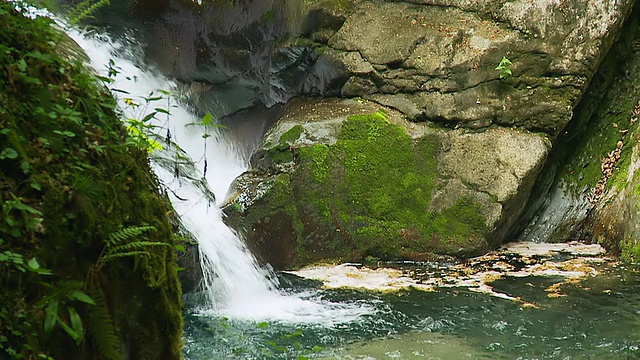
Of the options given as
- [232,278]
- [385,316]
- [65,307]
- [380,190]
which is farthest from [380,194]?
[65,307]

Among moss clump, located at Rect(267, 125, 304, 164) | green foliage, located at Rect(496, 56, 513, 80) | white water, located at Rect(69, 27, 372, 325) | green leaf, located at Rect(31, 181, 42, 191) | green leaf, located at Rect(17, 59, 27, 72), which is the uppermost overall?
green foliage, located at Rect(496, 56, 513, 80)

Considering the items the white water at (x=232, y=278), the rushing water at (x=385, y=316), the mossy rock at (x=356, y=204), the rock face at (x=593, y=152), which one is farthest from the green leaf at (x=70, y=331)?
the rock face at (x=593, y=152)

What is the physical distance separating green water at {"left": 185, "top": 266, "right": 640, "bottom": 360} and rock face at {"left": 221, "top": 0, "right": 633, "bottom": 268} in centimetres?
171

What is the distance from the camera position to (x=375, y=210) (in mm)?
8195

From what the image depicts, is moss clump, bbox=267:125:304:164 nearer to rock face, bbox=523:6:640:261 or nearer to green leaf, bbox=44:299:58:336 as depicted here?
rock face, bbox=523:6:640:261

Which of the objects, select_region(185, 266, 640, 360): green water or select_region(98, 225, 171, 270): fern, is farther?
select_region(185, 266, 640, 360): green water

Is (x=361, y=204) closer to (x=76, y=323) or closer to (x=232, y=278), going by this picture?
(x=232, y=278)

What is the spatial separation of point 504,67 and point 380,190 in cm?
253

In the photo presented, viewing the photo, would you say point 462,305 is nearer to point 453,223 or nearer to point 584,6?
point 453,223

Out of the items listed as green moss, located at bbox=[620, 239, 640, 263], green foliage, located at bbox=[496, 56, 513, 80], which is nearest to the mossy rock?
green foliage, located at bbox=[496, 56, 513, 80]

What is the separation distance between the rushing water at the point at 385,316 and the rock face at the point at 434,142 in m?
0.78

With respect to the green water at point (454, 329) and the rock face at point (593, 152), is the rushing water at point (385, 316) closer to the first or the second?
the green water at point (454, 329)

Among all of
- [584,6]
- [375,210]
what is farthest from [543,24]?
[375,210]

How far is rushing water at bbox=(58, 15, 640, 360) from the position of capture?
177 inches
